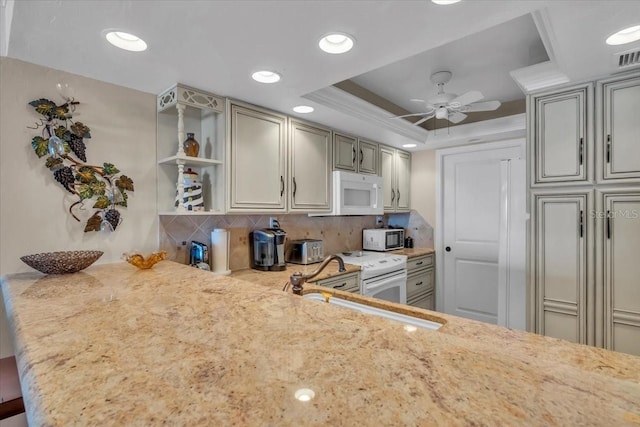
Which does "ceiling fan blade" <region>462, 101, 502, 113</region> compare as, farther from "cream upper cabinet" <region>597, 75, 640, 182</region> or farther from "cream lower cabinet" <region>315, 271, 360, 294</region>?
"cream lower cabinet" <region>315, 271, 360, 294</region>

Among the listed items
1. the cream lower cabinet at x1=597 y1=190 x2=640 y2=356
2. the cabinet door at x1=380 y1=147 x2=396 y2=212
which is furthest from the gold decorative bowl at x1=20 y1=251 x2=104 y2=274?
the cream lower cabinet at x1=597 y1=190 x2=640 y2=356

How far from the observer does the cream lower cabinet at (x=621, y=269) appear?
1.74m

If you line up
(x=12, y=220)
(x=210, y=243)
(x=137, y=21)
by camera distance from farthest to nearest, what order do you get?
(x=210, y=243) → (x=12, y=220) → (x=137, y=21)

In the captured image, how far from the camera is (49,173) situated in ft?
5.50

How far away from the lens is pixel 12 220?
157 centimetres

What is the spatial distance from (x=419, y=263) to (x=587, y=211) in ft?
6.08

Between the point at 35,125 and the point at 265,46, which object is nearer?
the point at 265,46

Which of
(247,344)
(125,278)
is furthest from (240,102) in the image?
(247,344)

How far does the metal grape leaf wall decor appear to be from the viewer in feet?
5.44

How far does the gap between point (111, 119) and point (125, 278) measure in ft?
3.41

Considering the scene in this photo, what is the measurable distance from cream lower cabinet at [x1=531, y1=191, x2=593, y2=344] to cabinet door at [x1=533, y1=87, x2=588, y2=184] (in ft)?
0.45

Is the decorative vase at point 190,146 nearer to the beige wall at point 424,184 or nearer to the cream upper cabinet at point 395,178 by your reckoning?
the cream upper cabinet at point 395,178

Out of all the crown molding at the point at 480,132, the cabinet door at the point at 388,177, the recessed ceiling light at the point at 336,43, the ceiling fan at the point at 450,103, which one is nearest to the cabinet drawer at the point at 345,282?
the cabinet door at the point at 388,177

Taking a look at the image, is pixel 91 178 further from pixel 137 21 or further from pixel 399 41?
pixel 399 41
